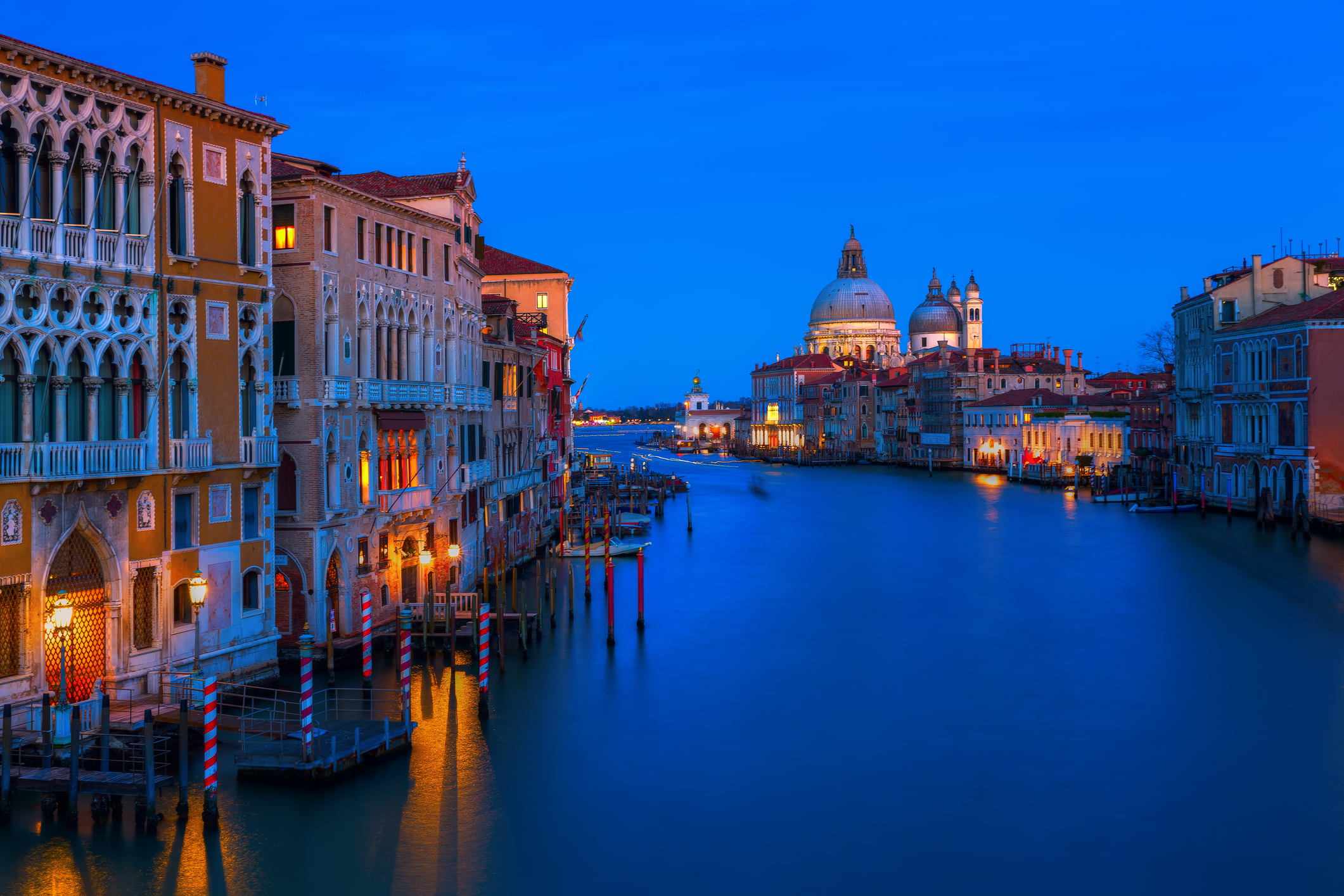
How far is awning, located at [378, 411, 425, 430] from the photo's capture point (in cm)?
1952

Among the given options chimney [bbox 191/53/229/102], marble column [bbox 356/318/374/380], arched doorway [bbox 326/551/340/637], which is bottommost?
arched doorway [bbox 326/551/340/637]

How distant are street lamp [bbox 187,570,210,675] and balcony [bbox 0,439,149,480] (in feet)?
4.70

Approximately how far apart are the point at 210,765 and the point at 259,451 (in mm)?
5084

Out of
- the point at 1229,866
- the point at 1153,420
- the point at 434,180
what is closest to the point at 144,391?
the point at 434,180

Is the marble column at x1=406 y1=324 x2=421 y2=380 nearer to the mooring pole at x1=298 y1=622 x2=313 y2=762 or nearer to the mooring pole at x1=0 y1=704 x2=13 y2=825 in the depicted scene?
the mooring pole at x1=298 y1=622 x2=313 y2=762

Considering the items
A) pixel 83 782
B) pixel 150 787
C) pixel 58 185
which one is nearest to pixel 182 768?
pixel 150 787

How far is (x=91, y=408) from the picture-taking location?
44.8 ft

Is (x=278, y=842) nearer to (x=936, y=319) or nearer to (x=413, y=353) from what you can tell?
(x=413, y=353)

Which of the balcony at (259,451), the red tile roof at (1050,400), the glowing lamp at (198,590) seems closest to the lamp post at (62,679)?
the glowing lamp at (198,590)

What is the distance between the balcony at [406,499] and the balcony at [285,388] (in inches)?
100.0

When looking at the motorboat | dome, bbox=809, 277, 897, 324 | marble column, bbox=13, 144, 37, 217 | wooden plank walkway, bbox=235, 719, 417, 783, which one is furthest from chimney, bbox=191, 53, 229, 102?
dome, bbox=809, 277, 897, 324

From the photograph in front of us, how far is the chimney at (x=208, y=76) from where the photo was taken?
15.8 m

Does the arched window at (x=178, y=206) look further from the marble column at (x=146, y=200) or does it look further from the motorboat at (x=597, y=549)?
the motorboat at (x=597, y=549)

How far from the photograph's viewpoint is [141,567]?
14.3 m
